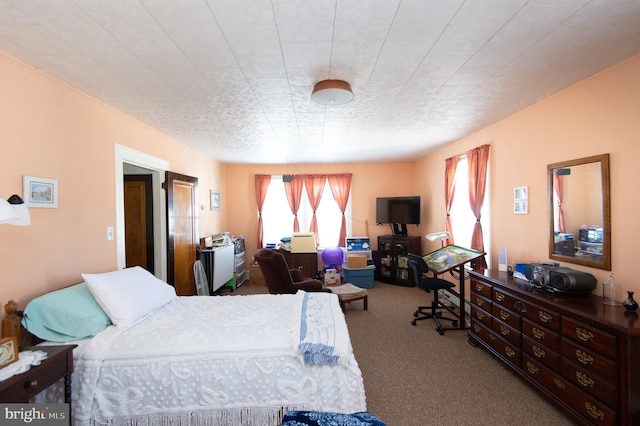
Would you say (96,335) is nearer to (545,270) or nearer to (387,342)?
(387,342)

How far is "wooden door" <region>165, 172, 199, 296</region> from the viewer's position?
3730 millimetres

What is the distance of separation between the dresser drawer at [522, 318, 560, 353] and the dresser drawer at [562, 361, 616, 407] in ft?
0.44

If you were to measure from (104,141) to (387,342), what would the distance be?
379 centimetres

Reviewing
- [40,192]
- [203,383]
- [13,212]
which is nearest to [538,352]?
[203,383]

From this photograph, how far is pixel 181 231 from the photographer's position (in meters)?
4.07

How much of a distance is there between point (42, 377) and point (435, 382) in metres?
2.85

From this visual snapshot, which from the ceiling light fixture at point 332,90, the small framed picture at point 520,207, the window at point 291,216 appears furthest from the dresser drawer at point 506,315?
the window at point 291,216

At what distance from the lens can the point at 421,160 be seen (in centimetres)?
594

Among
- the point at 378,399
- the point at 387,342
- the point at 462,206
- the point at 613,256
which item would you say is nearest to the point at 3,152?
the point at 378,399

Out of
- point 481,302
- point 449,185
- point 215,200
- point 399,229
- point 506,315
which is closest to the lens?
point 506,315

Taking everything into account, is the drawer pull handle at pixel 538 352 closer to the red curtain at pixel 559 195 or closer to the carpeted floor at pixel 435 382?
the carpeted floor at pixel 435 382

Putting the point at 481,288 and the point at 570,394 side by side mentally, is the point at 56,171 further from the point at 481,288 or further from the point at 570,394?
the point at 570,394

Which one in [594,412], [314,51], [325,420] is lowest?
[594,412]

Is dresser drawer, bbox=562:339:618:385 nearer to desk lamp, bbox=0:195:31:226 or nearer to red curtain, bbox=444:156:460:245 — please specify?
red curtain, bbox=444:156:460:245
